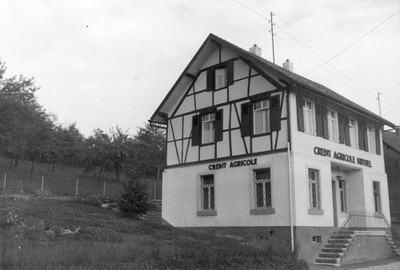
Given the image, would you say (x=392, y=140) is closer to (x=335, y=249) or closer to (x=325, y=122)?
(x=325, y=122)

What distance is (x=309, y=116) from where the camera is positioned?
20922 mm

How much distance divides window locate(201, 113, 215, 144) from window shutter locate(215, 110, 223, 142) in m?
0.39

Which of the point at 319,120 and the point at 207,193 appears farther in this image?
the point at 207,193

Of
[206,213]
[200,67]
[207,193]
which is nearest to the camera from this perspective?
[206,213]

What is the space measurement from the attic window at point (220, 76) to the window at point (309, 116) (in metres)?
3.81

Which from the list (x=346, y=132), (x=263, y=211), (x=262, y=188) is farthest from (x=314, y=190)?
(x=346, y=132)

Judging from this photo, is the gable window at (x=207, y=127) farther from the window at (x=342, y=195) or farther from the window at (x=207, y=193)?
the window at (x=342, y=195)

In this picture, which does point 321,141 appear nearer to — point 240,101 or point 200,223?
point 240,101

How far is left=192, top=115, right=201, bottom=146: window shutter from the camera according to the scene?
2344cm

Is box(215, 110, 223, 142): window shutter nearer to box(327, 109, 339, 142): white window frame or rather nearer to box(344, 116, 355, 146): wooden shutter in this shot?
box(327, 109, 339, 142): white window frame

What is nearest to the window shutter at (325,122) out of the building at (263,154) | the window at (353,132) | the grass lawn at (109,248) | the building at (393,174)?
the building at (263,154)

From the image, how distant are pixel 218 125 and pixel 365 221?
8966 millimetres

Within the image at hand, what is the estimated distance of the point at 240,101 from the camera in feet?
71.1

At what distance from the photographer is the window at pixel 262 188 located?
19906 mm
